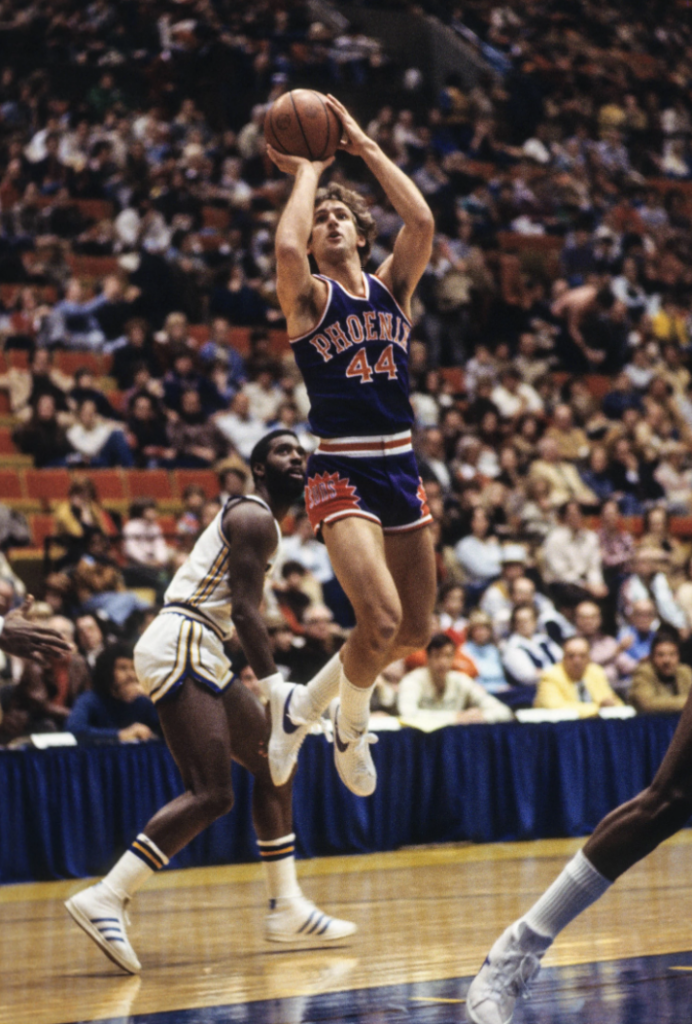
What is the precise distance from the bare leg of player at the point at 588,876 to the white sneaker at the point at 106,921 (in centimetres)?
178

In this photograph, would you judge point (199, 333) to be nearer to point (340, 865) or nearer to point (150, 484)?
point (150, 484)

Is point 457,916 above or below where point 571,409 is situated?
above

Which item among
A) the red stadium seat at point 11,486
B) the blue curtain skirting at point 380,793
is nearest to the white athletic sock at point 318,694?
the blue curtain skirting at point 380,793

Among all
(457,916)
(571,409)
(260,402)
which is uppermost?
(457,916)

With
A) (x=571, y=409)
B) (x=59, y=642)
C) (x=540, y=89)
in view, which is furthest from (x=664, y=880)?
(x=540, y=89)

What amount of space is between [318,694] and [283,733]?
186 mm

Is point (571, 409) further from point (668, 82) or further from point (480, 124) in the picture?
point (668, 82)

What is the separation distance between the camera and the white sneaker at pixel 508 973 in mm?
3449

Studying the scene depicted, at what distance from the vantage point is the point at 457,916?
5.96m

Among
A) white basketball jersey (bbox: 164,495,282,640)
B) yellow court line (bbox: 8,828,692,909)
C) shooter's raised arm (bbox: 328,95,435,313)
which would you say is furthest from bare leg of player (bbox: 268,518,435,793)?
yellow court line (bbox: 8,828,692,909)

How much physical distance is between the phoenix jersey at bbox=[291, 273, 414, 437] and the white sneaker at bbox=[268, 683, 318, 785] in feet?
3.15

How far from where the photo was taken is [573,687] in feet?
31.2

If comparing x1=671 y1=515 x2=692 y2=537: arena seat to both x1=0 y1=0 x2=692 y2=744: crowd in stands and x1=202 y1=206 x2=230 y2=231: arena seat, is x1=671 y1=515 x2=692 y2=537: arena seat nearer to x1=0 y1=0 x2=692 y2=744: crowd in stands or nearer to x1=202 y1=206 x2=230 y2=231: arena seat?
x1=0 y1=0 x2=692 y2=744: crowd in stands

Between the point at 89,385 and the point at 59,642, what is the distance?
8.37 metres
